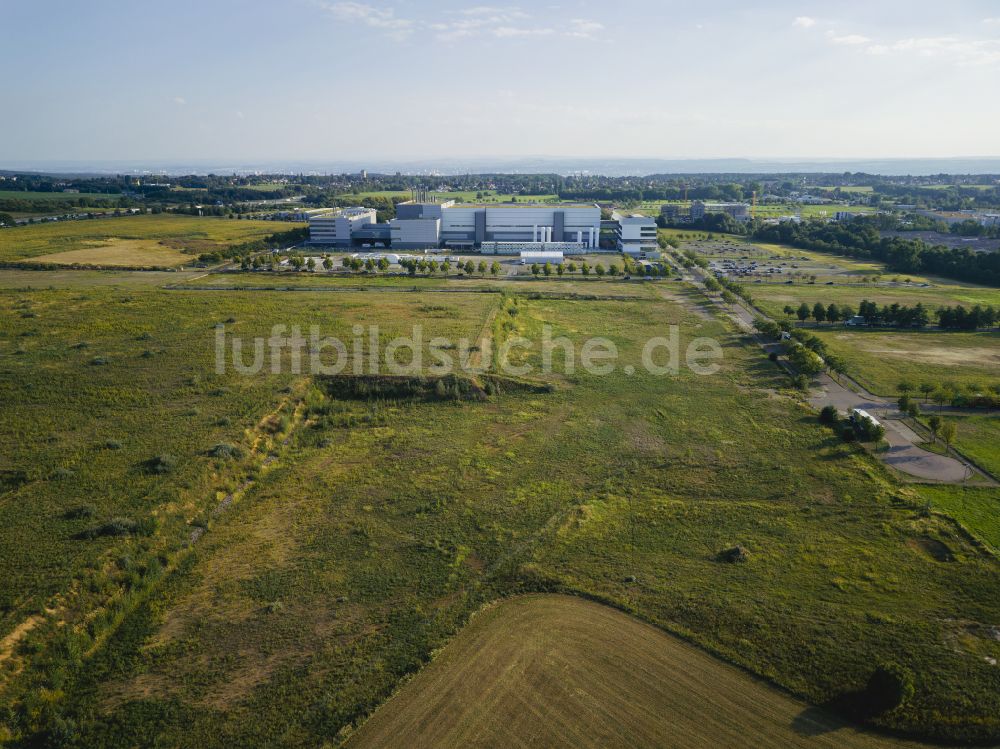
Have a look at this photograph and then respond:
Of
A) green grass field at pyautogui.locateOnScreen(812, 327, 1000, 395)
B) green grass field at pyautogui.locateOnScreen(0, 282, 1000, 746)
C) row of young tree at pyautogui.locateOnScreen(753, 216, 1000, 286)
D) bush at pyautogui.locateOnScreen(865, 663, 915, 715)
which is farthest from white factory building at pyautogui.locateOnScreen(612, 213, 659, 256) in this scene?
bush at pyautogui.locateOnScreen(865, 663, 915, 715)

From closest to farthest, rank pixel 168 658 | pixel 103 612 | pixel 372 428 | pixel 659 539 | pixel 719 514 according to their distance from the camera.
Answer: pixel 168 658, pixel 103 612, pixel 659 539, pixel 719 514, pixel 372 428

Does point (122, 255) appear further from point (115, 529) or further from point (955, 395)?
point (955, 395)

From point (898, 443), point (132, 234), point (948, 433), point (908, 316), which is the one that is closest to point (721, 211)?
point (908, 316)

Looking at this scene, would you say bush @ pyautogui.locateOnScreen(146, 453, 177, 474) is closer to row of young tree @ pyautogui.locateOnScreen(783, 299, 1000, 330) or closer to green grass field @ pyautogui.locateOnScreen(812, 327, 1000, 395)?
green grass field @ pyautogui.locateOnScreen(812, 327, 1000, 395)

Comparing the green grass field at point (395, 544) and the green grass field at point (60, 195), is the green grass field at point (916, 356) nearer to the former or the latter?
the green grass field at point (395, 544)

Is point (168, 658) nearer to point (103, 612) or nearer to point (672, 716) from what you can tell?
point (103, 612)

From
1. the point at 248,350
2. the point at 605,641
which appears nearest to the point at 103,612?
the point at 605,641

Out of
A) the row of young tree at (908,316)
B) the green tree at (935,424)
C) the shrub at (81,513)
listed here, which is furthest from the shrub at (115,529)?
the row of young tree at (908,316)
